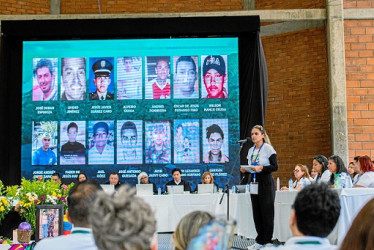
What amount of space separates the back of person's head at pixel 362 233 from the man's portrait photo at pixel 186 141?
837 cm

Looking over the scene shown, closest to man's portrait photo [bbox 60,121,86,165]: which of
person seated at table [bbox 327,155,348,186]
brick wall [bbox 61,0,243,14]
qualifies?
brick wall [bbox 61,0,243,14]

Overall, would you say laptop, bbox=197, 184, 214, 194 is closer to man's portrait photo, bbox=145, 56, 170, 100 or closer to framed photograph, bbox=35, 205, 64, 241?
man's portrait photo, bbox=145, 56, 170, 100

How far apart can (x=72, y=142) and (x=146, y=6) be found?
130 inches

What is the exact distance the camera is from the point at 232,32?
32.0 feet

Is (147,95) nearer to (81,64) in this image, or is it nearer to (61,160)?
(81,64)

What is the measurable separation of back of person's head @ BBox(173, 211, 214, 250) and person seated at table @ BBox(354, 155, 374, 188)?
4.89m

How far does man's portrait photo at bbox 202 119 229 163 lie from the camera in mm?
9750

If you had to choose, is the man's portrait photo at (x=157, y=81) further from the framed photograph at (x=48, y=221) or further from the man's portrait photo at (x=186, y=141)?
the framed photograph at (x=48, y=221)

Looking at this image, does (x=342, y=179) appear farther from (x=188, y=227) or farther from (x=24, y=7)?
(x=24, y=7)

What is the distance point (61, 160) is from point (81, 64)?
5.80ft

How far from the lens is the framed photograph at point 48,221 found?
4.18 meters

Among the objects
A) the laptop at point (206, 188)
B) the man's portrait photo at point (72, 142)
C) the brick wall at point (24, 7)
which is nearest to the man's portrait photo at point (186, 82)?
the man's portrait photo at point (72, 142)

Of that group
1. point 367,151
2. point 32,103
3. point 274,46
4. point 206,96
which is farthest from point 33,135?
point 367,151

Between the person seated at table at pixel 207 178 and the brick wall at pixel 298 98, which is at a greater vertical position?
the brick wall at pixel 298 98
